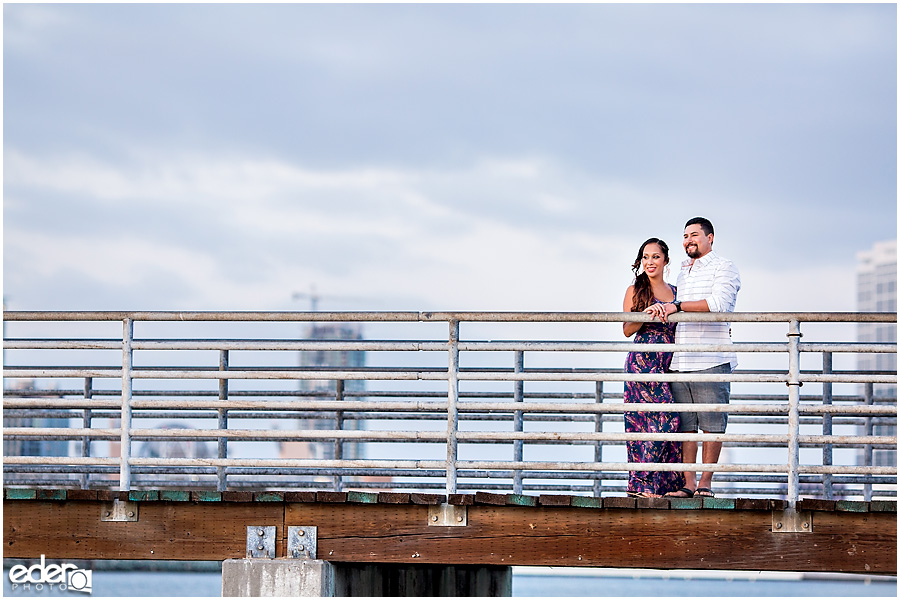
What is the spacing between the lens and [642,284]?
805cm

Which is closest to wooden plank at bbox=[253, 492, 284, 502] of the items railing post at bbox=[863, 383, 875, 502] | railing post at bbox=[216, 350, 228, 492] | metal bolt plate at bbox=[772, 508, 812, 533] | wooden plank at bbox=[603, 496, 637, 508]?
railing post at bbox=[216, 350, 228, 492]

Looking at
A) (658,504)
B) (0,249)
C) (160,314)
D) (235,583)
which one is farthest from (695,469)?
(0,249)

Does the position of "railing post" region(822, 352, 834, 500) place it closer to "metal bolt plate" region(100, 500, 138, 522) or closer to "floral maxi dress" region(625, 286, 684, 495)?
"floral maxi dress" region(625, 286, 684, 495)

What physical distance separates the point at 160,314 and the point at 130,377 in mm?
440

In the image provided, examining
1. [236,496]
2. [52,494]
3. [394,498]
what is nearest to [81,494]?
[52,494]

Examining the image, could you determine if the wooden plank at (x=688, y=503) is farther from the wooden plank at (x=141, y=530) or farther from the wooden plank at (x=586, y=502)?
the wooden plank at (x=141, y=530)

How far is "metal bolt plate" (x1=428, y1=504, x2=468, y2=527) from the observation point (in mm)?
7965

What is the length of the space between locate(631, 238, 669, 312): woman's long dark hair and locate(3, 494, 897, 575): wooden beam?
1.27 meters

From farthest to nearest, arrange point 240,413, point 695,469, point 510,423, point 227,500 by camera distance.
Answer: point 510,423
point 240,413
point 227,500
point 695,469

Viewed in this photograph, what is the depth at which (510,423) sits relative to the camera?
10.9 m

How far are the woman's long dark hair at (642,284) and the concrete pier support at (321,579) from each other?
2.58m

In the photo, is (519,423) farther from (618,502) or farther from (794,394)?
(794,394)

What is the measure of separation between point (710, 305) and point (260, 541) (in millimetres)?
3192

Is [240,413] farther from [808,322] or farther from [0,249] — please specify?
[808,322]
